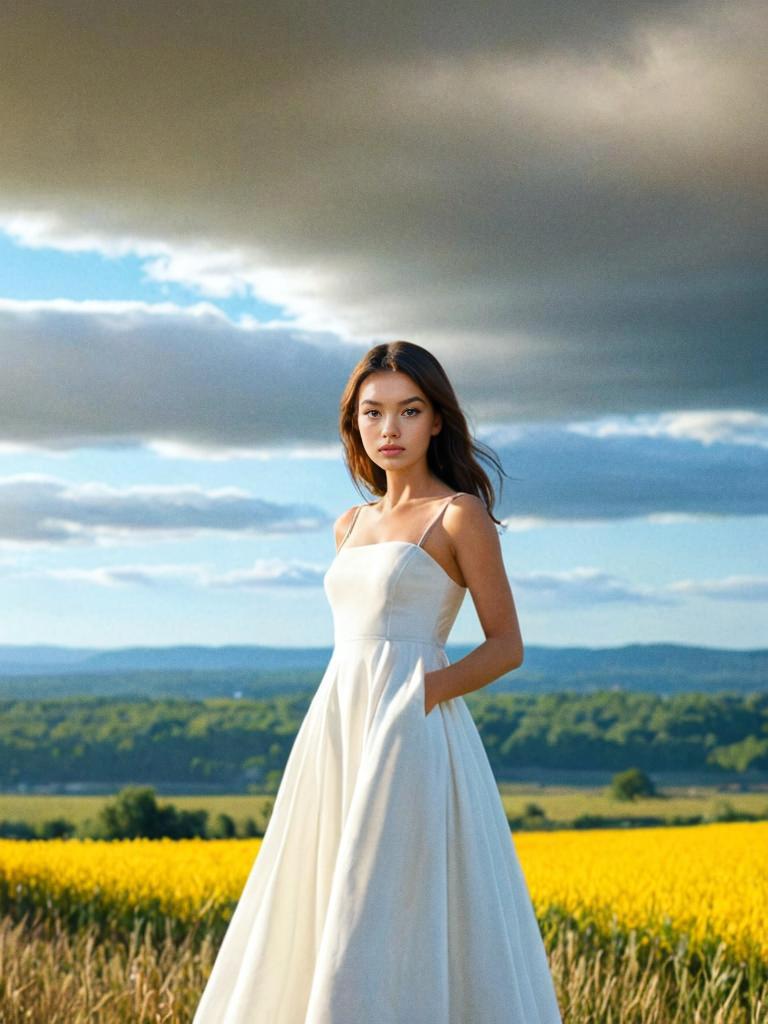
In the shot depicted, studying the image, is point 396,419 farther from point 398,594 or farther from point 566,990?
point 566,990

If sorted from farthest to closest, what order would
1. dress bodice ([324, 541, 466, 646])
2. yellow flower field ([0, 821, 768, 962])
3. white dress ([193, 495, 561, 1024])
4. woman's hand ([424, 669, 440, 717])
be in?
yellow flower field ([0, 821, 768, 962]) < dress bodice ([324, 541, 466, 646]) < woman's hand ([424, 669, 440, 717]) < white dress ([193, 495, 561, 1024])

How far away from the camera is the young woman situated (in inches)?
147

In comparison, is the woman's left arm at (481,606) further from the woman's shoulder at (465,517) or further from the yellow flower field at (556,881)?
the yellow flower field at (556,881)

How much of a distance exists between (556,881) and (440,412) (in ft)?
17.1

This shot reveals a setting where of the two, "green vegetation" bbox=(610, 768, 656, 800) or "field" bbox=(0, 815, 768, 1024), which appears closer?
"field" bbox=(0, 815, 768, 1024)

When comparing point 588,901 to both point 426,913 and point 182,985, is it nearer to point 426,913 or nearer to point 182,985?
point 182,985

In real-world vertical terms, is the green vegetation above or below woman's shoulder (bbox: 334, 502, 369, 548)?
below

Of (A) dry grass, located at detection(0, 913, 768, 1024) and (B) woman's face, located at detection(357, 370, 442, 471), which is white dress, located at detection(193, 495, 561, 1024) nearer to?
(B) woman's face, located at detection(357, 370, 442, 471)

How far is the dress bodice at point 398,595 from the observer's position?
4.09 meters

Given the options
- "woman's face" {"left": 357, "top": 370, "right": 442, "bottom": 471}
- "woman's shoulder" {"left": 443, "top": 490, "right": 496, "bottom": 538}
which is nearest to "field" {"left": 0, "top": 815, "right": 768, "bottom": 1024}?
"woman's shoulder" {"left": 443, "top": 490, "right": 496, "bottom": 538}

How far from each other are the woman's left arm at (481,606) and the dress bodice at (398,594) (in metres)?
0.08

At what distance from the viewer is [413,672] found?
4.01m

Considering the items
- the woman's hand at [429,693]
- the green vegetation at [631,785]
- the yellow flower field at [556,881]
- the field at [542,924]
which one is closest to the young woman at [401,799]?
the woman's hand at [429,693]

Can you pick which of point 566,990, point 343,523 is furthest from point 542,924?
point 343,523
